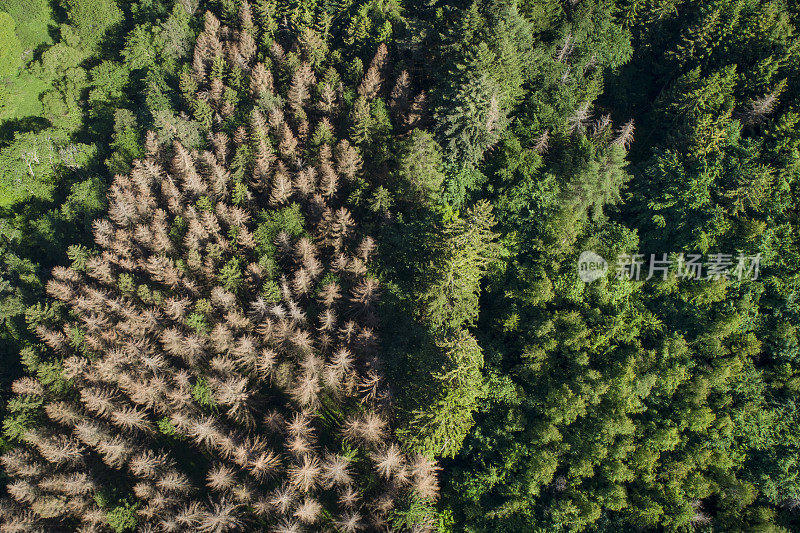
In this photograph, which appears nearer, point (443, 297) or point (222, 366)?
point (443, 297)

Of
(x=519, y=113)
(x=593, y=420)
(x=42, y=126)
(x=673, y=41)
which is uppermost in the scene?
(x=673, y=41)

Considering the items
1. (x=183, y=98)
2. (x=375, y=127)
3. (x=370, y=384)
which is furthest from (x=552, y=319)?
(x=183, y=98)

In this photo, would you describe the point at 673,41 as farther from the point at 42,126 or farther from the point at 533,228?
the point at 42,126

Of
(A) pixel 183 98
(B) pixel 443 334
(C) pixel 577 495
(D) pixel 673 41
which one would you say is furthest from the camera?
(A) pixel 183 98

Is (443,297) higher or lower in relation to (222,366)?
higher

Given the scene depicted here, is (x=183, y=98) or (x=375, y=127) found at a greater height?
(x=183, y=98)

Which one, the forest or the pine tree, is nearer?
the pine tree

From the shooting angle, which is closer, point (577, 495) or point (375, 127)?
point (577, 495)

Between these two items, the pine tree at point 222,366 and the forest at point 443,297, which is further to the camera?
the forest at point 443,297
